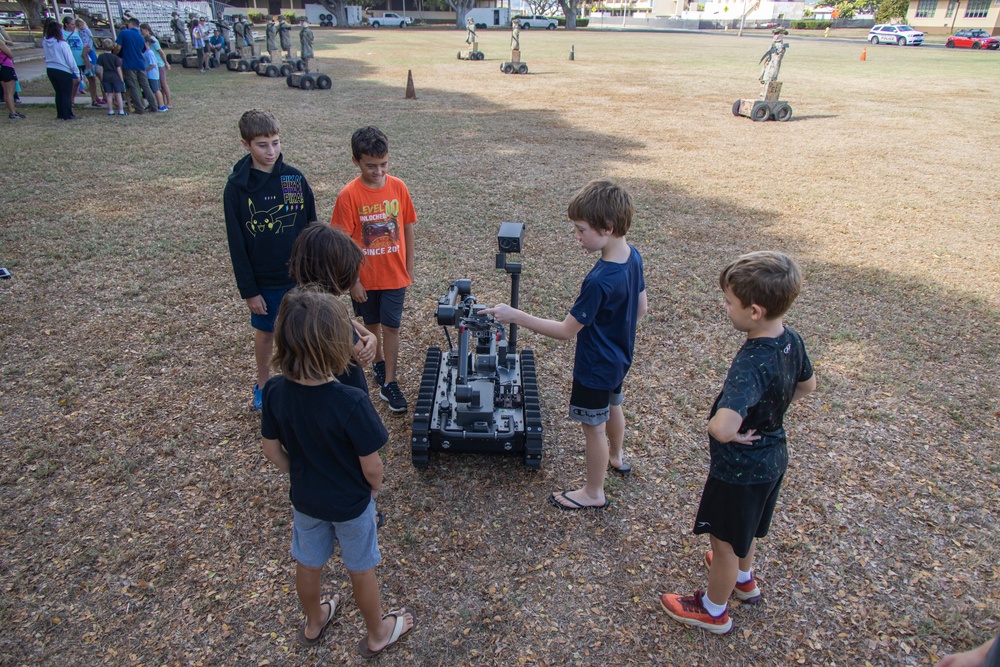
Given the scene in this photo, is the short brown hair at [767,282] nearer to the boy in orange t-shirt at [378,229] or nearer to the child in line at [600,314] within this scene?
the child in line at [600,314]

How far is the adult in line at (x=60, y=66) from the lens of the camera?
11.5 meters

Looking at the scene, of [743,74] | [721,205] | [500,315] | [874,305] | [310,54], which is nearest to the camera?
[500,315]

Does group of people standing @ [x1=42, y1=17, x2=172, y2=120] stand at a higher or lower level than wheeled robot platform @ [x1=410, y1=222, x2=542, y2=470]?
higher

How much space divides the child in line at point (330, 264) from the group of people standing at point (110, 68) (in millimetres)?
12646

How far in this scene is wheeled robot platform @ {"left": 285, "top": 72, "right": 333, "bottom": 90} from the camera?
17188mm

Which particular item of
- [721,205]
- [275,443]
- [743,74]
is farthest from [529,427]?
[743,74]

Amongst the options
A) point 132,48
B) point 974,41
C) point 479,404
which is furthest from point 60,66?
point 974,41

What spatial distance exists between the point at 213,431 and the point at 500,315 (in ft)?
7.50

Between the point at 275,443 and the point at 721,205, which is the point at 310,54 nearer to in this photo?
the point at 721,205

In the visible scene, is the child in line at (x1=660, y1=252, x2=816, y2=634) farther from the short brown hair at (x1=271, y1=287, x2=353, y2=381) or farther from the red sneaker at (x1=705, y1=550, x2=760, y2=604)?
the short brown hair at (x1=271, y1=287, x2=353, y2=381)

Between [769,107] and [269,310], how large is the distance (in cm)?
1430

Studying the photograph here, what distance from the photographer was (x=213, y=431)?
383cm

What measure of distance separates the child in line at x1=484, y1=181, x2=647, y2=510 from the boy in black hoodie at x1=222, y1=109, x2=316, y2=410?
140 centimetres

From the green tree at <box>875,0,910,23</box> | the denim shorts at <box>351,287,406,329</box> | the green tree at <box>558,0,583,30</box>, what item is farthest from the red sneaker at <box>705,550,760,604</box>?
the green tree at <box>875,0,910,23</box>
